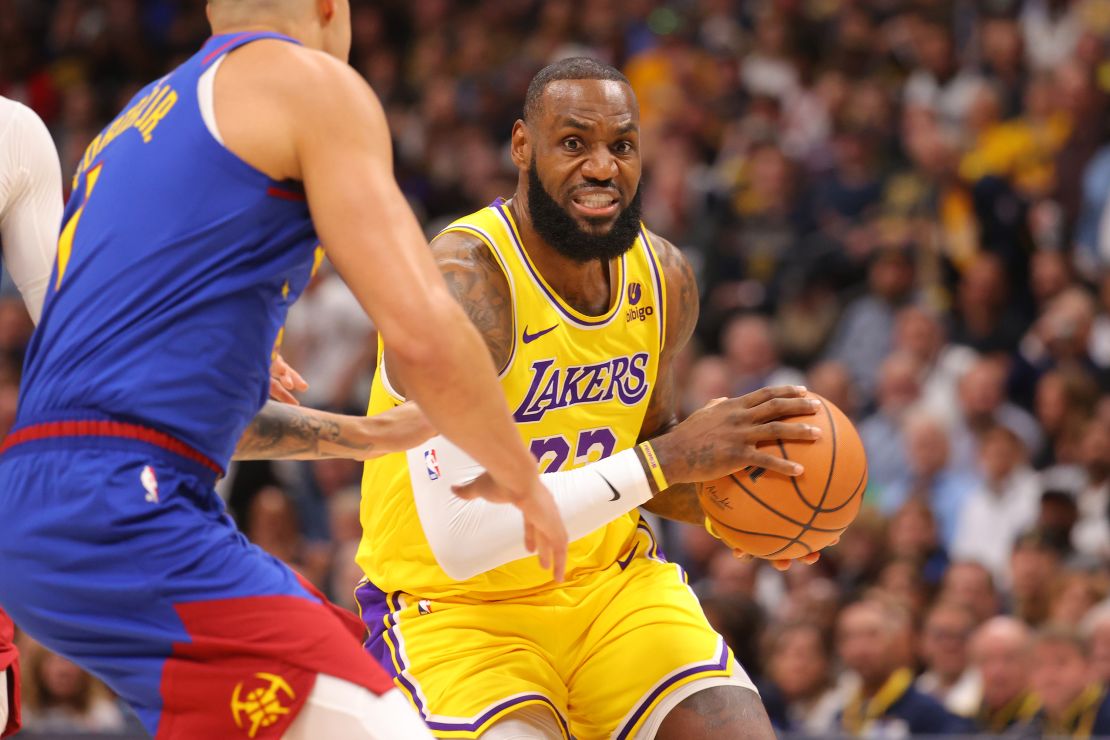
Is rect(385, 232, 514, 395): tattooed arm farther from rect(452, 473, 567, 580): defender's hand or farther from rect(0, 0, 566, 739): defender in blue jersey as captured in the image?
rect(0, 0, 566, 739): defender in blue jersey

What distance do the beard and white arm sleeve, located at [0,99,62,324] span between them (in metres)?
1.33

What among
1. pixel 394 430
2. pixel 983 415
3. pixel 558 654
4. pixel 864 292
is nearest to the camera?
pixel 394 430

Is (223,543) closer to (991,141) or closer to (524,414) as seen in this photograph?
(524,414)

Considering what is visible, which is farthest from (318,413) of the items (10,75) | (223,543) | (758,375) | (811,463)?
(10,75)

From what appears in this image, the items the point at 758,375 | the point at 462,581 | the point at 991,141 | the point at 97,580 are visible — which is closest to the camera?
the point at 97,580

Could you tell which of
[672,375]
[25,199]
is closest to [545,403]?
[672,375]

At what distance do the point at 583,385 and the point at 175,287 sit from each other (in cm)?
174

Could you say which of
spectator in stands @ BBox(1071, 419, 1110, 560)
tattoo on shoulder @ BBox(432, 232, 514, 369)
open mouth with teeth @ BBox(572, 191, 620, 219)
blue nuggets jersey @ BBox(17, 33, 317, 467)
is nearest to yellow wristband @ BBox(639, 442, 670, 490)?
tattoo on shoulder @ BBox(432, 232, 514, 369)

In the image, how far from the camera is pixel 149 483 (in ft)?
9.51

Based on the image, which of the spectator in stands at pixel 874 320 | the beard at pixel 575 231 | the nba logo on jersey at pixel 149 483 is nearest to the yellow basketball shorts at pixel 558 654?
the beard at pixel 575 231

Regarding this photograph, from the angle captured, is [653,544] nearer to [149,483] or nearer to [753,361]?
[149,483]

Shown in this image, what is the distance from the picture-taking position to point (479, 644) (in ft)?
14.2

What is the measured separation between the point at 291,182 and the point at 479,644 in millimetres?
1791

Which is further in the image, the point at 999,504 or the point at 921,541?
the point at 999,504
